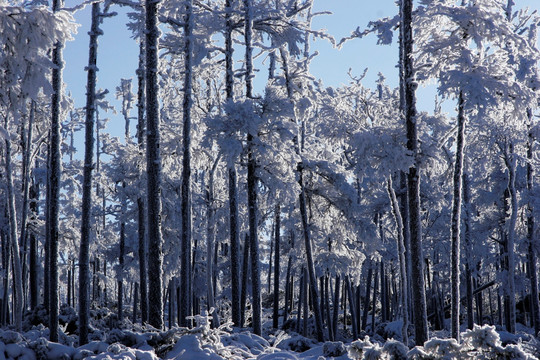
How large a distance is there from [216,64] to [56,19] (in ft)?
30.2

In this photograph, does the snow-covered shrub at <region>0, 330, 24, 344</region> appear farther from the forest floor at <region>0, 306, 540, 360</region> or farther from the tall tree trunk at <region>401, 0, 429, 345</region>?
the tall tree trunk at <region>401, 0, 429, 345</region>

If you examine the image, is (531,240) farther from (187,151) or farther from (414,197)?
(187,151)

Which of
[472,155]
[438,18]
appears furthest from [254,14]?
[472,155]

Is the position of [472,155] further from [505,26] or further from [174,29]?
[174,29]

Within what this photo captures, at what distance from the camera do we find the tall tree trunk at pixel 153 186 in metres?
11.1

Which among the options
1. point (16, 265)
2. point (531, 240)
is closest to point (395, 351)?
point (16, 265)

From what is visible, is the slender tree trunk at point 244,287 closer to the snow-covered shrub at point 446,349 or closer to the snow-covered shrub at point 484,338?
the snow-covered shrub at point 446,349

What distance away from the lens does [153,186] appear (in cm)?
1128

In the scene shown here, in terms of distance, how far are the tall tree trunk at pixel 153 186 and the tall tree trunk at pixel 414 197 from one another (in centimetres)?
577

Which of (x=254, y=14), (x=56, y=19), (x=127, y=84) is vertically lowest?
(x=56, y=19)

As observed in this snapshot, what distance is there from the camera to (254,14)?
16219 mm

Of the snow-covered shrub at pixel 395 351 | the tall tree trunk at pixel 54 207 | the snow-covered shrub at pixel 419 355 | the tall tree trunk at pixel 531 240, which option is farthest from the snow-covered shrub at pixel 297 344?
the tall tree trunk at pixel 531 240

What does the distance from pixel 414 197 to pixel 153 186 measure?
237 inches

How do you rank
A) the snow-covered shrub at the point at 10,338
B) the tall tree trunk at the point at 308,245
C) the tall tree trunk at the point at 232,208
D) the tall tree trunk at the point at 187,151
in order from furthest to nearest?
the tall tree trunk at the point at 308,245, the tall tree trunk at the point at 232,208, the tall tree trunk at the point at 187,151, the snow-covered shrub at the point at 10,338
